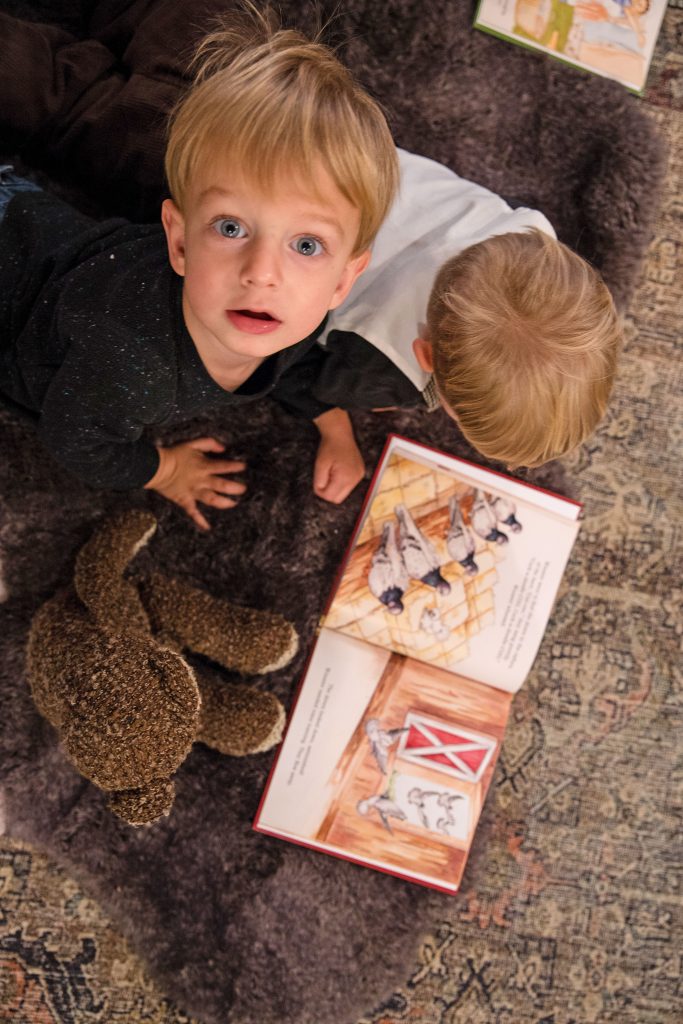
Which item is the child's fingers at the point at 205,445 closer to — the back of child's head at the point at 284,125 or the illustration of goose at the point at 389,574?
the illustration of goose at the point at 389,574

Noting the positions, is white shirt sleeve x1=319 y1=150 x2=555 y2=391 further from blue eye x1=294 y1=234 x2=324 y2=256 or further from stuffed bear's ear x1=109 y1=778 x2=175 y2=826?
stuffed bear's ear x1=109 y1=778 x2=175 y2=826

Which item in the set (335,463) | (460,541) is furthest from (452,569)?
(335,463)

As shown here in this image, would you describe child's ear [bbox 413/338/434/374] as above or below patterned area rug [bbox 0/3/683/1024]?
above

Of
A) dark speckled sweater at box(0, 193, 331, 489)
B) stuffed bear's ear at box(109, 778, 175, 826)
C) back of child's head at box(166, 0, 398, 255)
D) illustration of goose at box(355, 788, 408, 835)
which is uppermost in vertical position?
back of child's head at box(166, 0, 398, 255)

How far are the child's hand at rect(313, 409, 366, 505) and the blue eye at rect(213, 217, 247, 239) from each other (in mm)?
345

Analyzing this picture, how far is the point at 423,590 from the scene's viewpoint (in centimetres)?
91

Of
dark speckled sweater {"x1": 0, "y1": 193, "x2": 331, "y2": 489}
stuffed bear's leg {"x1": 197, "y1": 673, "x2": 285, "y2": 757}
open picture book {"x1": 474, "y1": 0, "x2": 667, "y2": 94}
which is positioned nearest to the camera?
dark speckled sweater {"x1": 0, "y1": 193, "x2": 331, "y2": 489}

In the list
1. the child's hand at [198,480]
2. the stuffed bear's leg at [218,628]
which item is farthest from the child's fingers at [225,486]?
the stuffed bear's leg at [218,628]

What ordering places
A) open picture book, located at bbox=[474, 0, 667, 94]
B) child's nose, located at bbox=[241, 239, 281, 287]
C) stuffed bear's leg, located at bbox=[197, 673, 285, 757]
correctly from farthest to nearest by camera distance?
open picture book, located at bbox=[474, 0, 667, 94]
stuffed bear's leg, located at bbox=[197, 673, 285, 757]
child's nose, located at bbox=[241, 239, 281, 287]

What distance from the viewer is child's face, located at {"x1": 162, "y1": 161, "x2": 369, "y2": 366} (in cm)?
57

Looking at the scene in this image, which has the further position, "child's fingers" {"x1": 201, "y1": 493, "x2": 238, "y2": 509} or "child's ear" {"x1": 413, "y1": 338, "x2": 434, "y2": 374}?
"child's fingers" {"x1": 201, "y1": 493, "x2": 238, "y2": 509}

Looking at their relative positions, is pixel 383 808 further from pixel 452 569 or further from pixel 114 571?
pixel 114 571

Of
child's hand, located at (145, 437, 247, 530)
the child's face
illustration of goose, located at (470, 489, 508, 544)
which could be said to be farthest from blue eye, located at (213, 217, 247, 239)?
illustration of goose, located at (470, 489, 508, 544)

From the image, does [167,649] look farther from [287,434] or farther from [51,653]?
[287,434]
